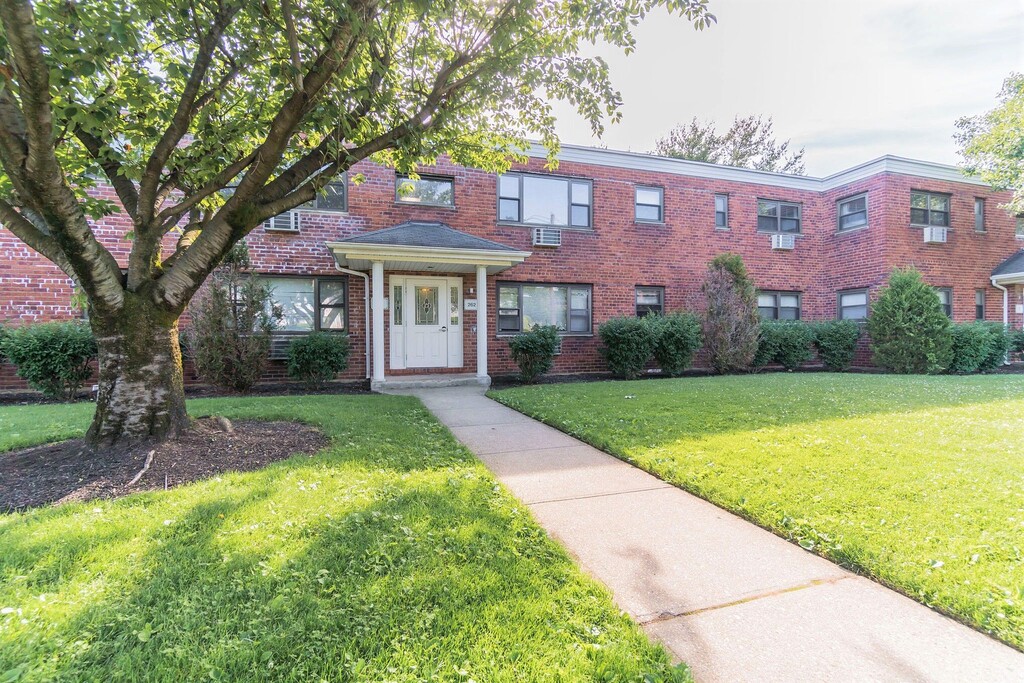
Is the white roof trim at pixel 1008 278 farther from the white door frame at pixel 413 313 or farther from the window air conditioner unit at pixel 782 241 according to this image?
the white door frame at pixel 413 313

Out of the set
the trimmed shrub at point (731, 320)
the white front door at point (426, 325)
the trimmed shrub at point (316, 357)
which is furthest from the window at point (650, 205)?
the trimmed shrub at point (316, 357)

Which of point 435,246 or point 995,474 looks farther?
point 435,246

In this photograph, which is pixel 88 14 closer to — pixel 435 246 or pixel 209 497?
pixel 209 497

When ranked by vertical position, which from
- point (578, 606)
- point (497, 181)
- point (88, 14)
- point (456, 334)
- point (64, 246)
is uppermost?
point (497, 181)

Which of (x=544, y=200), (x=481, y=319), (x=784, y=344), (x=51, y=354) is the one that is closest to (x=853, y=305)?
(x=784, y=344)

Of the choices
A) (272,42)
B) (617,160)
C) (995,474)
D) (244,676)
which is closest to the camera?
(244,676)

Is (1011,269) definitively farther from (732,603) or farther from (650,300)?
(732,603)

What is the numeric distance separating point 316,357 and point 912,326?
1403 centimetres

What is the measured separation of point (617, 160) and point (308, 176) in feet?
31.6

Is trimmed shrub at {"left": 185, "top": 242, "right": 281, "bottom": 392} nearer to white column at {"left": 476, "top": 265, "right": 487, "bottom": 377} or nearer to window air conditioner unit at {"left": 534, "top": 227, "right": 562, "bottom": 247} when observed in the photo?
white column at {"left": 476, "top": 265, "right": 487, "bottom": 377}

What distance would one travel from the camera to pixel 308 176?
4.88 metres

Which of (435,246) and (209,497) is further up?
(435,246)

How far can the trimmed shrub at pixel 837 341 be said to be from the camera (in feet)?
42.7

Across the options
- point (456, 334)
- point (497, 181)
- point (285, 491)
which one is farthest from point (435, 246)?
point (285, 491)
